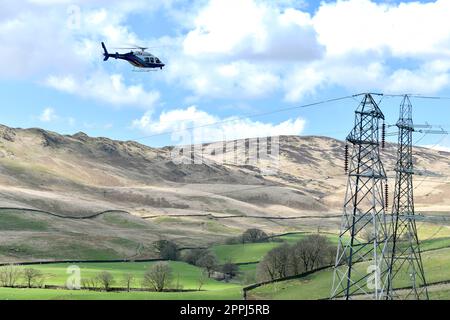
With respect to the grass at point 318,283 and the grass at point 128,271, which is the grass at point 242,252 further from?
the grass at point 318,283

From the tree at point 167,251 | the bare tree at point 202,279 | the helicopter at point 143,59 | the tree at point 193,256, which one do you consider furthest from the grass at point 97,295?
the tree at point 167,251

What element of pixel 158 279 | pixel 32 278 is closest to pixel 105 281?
pixel 158 279

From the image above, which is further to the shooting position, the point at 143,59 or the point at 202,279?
the point at 202,279

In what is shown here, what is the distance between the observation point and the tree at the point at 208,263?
12781 cm

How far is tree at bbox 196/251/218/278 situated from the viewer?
5032 inches

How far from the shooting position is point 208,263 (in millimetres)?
131250

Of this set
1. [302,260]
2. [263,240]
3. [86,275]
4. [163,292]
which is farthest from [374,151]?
[263,240]

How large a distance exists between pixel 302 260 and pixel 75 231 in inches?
4489

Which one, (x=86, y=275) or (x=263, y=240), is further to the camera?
(x=263, y=240)

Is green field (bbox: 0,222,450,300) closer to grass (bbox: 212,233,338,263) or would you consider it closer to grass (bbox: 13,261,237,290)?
grass (bbox: 13,261,237,290)

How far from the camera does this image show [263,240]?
610 feet

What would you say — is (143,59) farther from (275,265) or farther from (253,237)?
(253,237)
